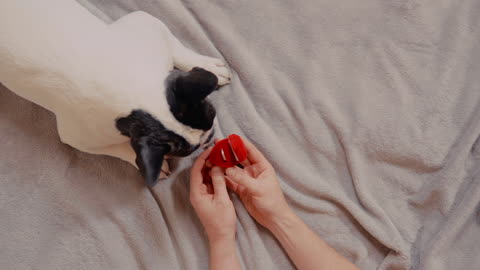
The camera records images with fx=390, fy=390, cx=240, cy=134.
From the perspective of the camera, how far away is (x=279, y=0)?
1.87 metres

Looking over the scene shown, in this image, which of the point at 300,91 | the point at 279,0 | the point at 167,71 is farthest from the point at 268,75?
the point at 167,71

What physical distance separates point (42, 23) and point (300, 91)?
1085 millimetres

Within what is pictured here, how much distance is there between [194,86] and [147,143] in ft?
0.82

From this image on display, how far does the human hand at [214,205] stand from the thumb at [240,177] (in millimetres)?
44

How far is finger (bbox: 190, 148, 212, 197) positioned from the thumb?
0.36ft

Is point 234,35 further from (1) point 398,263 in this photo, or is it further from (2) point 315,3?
(1) point 398,263

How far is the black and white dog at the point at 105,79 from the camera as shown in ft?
4.38

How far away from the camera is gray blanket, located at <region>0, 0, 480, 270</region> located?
5.58ft

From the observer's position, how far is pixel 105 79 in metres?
1.34

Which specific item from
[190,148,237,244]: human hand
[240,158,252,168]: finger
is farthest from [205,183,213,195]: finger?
[240,158,252,168]: finger

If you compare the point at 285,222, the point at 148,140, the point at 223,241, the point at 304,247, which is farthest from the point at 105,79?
the point at 304,247

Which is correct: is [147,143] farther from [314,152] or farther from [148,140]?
[314,152]

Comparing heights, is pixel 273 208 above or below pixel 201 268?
above

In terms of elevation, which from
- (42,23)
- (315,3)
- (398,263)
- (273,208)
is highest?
(42,23)
